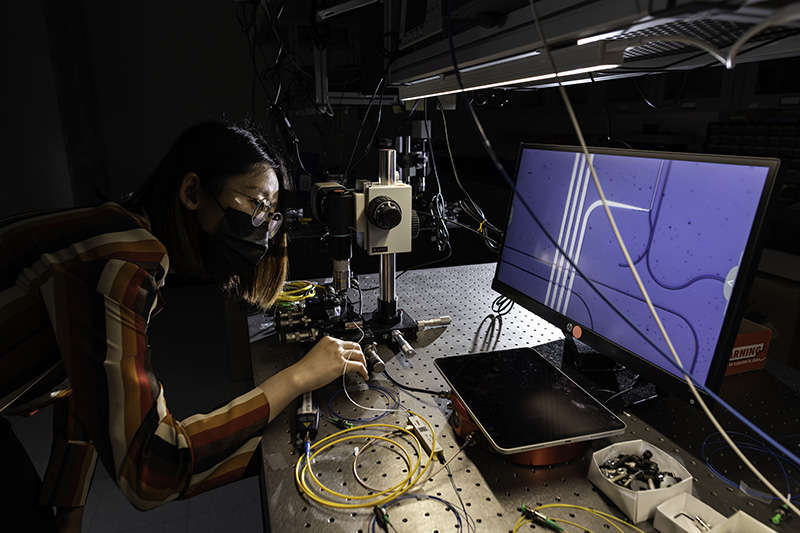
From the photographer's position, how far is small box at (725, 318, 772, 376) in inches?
40.1

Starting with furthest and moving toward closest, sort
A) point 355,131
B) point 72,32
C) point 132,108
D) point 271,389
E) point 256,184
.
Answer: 1. point 355,131
2. point 132,108
3. point 72,32
4. point 256,184
5. point 271,389

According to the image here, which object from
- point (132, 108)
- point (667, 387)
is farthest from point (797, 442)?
point (132, 108)

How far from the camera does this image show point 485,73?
36.9 inches

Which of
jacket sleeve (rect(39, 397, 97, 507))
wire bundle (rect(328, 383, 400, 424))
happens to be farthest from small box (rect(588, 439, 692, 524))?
jacket sleeve (rect(39, 397, 97, 507))

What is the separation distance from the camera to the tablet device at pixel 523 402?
2.51 feet

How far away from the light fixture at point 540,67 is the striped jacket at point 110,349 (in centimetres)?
63

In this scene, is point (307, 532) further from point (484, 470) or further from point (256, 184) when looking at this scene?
point (256, 184)

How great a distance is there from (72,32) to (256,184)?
3.14 meters

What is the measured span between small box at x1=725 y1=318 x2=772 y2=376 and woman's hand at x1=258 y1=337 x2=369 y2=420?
0.78 meters

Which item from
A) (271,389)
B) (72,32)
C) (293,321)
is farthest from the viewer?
(72,32)

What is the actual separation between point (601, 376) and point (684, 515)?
15.1 inches

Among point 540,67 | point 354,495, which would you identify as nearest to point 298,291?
point 354,495

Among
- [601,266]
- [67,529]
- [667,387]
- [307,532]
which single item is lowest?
[67,529]

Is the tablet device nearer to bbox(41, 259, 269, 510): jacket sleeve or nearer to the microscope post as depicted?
the microscope post
